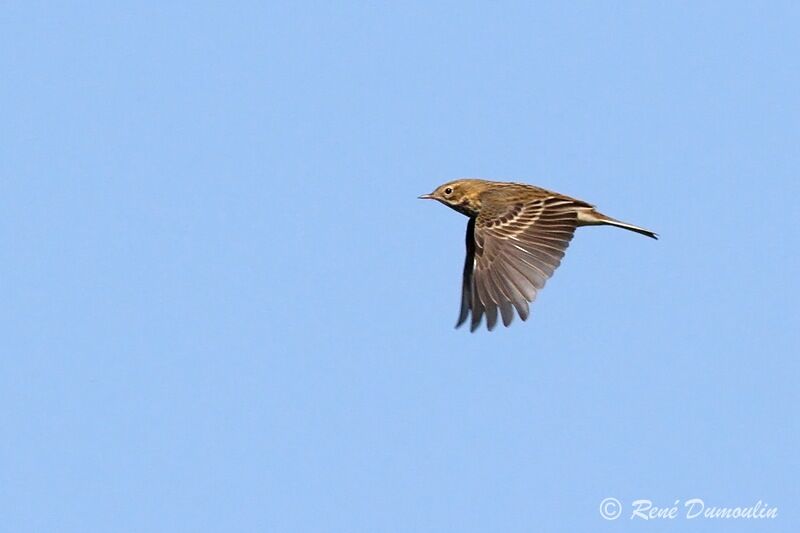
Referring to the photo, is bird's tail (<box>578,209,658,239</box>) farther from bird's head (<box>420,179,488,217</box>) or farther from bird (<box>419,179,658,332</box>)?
bird's head (<box>420,179,488,217</box>)

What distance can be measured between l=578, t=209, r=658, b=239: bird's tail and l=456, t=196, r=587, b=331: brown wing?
14cm

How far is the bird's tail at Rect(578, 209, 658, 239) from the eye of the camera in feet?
47.0

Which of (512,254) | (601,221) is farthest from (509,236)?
(601,221)

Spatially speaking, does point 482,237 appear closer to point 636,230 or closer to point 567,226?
point 567,226

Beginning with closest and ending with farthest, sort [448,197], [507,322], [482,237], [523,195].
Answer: [507,322], [482,237], [523,195], [448,197]

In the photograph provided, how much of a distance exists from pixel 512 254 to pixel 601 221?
188 centimetres

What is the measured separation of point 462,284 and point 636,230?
2002mm

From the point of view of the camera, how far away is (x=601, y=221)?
14.4m

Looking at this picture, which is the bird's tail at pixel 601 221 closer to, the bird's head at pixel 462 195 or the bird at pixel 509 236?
the bird at pixel 509 236

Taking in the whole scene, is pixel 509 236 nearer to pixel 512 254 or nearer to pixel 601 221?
pixel 512 254

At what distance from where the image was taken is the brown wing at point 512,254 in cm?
1229

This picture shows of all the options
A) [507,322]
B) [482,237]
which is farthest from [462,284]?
[507,322]

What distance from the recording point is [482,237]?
13.3 m

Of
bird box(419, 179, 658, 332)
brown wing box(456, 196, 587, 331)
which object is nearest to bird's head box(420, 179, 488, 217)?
bird box(419, 179, 658, 332)
